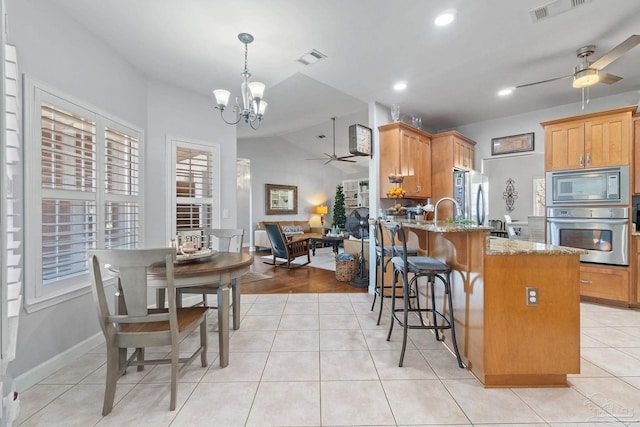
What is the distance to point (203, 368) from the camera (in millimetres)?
2018

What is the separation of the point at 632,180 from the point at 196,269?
4655mm

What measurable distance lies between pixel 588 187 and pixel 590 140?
22.8 inches

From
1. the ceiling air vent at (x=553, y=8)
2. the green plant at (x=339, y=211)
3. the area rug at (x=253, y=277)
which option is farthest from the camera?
the green plant at (x=339, y=211)

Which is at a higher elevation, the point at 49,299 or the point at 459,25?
the point at 459,25

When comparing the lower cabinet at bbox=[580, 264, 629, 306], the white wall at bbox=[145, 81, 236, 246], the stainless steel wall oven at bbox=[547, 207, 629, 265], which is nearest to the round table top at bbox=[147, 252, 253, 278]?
the white wall at bbox=[145, 81, 236, 246]

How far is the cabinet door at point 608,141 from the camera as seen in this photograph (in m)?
3.13

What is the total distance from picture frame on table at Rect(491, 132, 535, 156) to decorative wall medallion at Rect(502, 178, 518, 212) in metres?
3.92

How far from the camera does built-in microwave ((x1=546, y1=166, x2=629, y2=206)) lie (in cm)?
314

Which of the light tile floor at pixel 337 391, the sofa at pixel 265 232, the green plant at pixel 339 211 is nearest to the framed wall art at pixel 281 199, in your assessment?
the sofa at pixel 265 232

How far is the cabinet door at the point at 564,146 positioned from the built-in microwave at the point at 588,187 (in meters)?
0.10

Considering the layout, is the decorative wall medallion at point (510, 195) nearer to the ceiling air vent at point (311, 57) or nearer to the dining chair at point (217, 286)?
the ceiling air vent at point (311, 57)

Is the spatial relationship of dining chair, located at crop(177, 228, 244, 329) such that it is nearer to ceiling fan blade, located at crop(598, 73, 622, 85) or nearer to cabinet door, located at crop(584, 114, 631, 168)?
ceiling fan blade, located at crop(598, 73, 622, 85)

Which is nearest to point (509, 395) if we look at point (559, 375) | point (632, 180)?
point (559, 375)

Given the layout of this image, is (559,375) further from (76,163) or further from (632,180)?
(76,163)
